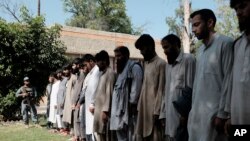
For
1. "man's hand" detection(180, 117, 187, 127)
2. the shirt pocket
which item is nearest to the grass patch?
"man's hand" detection(180, 117, 187, 127)

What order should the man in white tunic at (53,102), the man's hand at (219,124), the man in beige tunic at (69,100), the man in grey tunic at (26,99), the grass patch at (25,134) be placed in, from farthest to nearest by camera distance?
1. the man in grey tunic at (26,99)
2. the man in white tunic at (53,102)
3. the grass patch at (25,134)
4. the man in beige tunic at (69,100)
5. the man's hand at (219,124)

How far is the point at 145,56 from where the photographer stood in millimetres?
6074

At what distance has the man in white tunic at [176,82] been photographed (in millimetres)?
5172

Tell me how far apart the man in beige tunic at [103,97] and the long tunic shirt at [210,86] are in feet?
9.59

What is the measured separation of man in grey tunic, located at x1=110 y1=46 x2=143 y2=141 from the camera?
645 cm

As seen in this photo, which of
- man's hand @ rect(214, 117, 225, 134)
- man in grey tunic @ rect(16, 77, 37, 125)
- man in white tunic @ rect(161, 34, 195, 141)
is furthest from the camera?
man in grey tunic @ rect(16, 77, 37, 125)

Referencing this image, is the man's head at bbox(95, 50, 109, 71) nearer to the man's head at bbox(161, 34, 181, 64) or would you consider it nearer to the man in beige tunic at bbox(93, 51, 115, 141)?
the man in beige tunic at bbox(93, 51, 115, 141)

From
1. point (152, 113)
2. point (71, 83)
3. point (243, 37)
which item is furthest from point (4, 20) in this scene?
point (243, 37)

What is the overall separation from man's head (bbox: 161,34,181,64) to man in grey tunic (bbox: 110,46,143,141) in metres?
1.04

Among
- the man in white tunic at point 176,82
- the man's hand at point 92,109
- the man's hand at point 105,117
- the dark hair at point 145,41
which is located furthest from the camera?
the man's hand at point 92,109

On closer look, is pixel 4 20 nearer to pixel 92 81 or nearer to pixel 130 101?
pixel 92 81

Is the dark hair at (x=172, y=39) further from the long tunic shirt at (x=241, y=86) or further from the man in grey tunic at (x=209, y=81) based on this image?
the long tunic shirt at (x=241, y=86)

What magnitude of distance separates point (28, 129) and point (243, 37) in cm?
1058

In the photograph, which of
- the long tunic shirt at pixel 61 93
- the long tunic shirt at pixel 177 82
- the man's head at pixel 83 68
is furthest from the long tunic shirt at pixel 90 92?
the long tunic shirt at pixel 61 93
